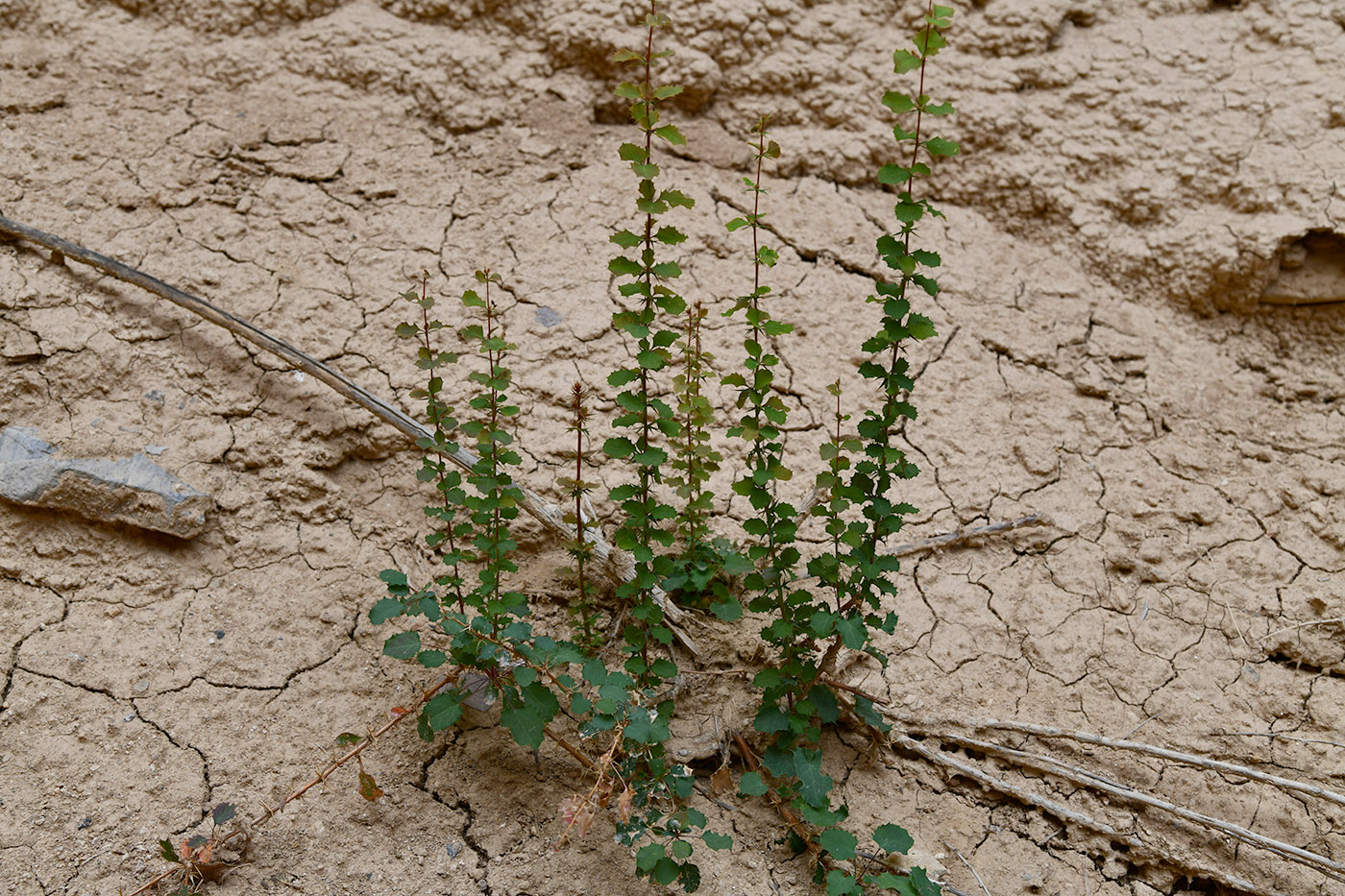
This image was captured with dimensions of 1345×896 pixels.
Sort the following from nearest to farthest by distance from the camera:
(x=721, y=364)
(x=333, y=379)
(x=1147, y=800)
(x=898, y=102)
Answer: (x=898, y=102), (x=1147, y=800), (x=333, y=379), (x=721, y=364)

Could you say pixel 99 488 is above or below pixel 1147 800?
above

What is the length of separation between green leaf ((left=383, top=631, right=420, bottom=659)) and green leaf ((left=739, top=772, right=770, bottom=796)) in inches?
36.0

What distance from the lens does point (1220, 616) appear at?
3043 mm

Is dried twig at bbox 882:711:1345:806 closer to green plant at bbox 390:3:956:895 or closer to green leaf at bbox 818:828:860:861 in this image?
green plant at bbox 390:3:956:895

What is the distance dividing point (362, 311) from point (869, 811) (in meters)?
2.35

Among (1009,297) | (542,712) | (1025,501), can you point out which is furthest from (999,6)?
(542,712)

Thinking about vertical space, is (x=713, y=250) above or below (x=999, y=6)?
below

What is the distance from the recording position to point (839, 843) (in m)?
2.32

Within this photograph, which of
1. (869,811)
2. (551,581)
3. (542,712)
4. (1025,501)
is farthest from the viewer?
(1025,501)

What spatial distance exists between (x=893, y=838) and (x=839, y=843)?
14cm

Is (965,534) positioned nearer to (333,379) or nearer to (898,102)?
(898,102)

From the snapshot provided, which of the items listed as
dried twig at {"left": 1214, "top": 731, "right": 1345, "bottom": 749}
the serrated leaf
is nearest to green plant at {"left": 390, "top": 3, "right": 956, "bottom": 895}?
the serrated leaf

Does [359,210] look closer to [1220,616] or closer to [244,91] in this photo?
[244,91]

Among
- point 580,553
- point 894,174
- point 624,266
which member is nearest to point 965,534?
point 580,553
